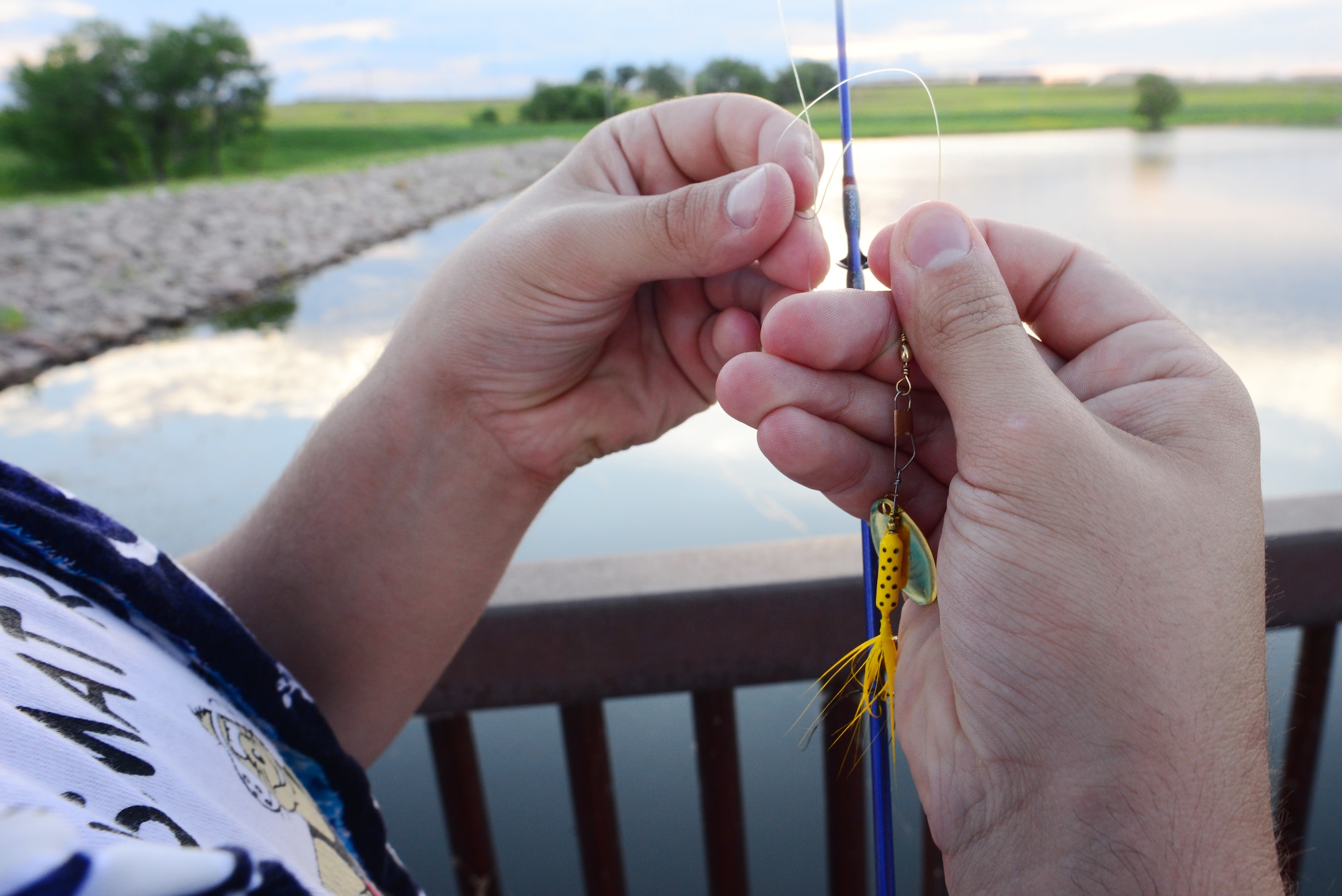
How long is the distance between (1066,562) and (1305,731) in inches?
31.8

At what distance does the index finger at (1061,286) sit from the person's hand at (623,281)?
14cm

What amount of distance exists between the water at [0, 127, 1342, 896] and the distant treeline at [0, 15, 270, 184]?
29.9ft

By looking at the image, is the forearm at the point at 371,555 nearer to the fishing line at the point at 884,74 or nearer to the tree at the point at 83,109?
the fishing line at the point at 884,74

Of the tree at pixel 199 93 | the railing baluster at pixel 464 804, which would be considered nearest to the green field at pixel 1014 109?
the railing baluster at pixel 464 804

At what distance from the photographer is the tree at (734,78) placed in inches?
39.0

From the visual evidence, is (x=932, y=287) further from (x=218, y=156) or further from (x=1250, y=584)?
(x=218, y=156)

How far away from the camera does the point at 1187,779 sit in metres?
0.48

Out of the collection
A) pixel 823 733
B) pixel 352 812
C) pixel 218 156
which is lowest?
pixel 823 733

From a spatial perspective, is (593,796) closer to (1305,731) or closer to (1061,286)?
(1061,286)

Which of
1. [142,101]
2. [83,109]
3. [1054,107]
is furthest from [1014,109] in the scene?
[83,109]

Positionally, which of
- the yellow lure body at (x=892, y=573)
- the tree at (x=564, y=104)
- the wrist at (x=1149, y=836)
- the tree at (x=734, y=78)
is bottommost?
the wrist at (x=1149, y=836)

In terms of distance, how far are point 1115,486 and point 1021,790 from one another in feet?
0.71

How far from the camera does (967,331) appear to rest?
0.61 m

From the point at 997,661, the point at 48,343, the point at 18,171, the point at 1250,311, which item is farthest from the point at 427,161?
the point at 18,171
